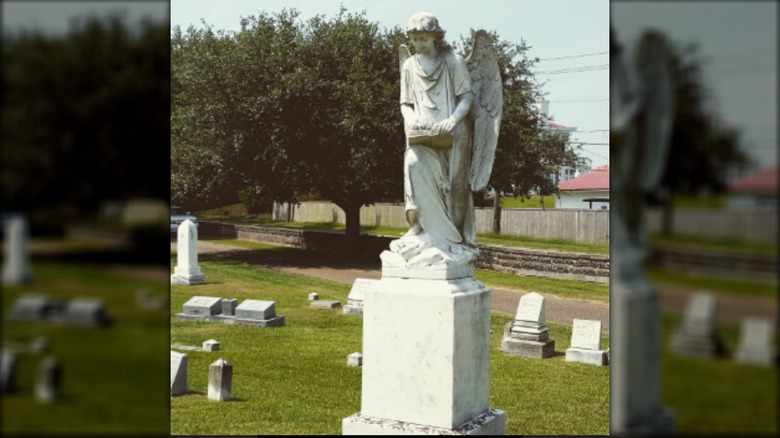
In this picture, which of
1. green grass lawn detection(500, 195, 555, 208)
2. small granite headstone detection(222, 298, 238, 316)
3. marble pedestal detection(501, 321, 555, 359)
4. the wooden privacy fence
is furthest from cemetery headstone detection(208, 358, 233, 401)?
green grass lawn detection(500, 195, 555, 208)

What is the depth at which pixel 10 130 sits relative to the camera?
164 cm

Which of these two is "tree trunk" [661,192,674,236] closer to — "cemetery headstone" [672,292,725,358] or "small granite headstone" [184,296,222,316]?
"cemetery headstone" [672,292,725,358]

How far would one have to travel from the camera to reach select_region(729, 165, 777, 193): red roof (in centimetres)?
124

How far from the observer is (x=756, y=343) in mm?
1267

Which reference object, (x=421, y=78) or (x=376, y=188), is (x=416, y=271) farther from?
(x=376, y=188)

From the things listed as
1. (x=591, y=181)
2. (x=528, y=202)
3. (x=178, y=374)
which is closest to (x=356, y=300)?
(x=178, y=374)

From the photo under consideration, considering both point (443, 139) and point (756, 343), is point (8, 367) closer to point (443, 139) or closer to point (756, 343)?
point (756, 343)

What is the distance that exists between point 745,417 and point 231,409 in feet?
23.0

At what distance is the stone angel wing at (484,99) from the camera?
223 inches

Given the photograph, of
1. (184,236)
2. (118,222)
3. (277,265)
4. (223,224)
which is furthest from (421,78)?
(223,224)

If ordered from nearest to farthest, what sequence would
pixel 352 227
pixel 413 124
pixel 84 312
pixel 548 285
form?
1. pixel 84 312
2. pixel 413 124
3. pixel 548 285
4. pixel 352 227

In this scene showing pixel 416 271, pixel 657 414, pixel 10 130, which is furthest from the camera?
pixel 416 271

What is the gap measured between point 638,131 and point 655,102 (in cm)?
6

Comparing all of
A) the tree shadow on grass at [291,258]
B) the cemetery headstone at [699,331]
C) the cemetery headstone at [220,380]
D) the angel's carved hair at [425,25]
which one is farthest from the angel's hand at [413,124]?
the tree shadow on grass at [291,258]
